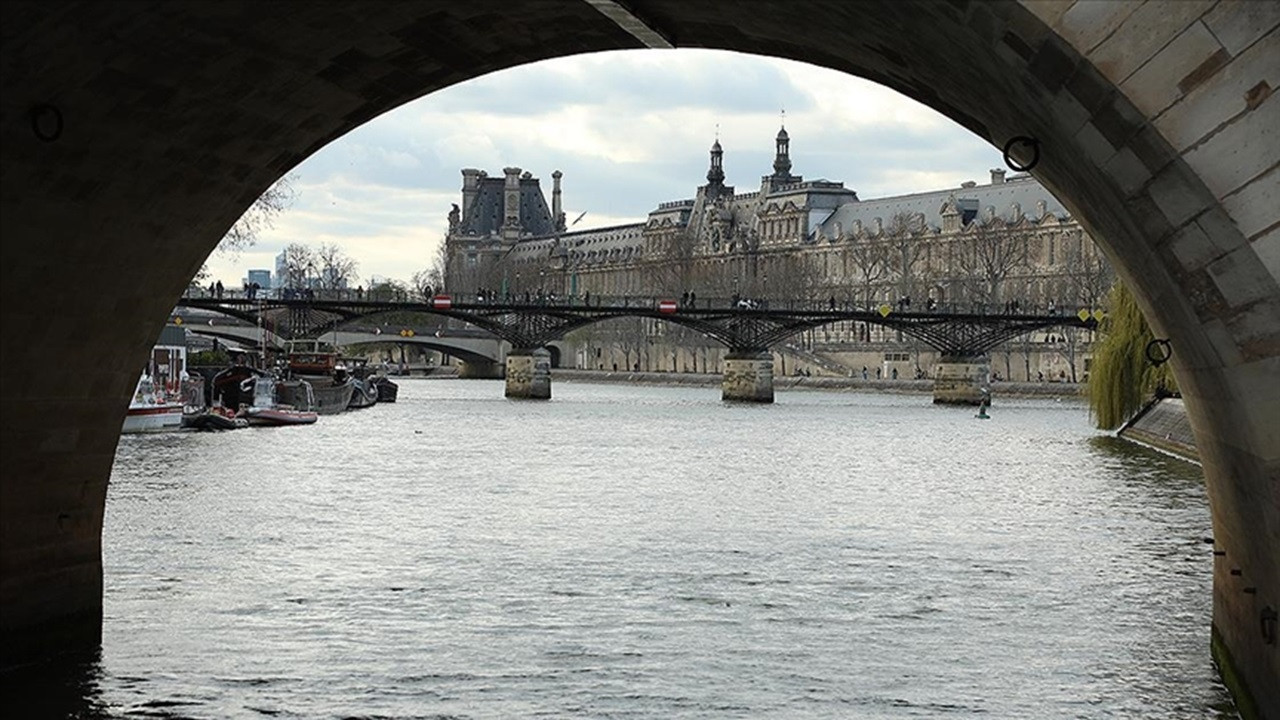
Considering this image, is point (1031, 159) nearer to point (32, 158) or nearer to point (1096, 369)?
point (32, 158)

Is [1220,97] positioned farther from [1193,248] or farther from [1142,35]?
[1193,248]

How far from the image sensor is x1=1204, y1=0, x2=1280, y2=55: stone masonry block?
1004 centimetres

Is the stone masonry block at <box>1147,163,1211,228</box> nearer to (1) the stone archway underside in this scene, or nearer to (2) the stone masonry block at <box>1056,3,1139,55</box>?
(1) the stone archway underside

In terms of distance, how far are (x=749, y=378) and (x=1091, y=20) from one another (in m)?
118

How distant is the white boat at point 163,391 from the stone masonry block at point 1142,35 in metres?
56.0

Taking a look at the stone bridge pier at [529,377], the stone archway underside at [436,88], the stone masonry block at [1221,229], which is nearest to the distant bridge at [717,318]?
the stone bridge pier at [529,377]

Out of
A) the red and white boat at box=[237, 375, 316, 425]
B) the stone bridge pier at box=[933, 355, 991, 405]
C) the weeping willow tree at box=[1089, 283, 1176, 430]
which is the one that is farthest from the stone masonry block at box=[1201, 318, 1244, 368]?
the stone bridge pier at box=[933, 355, 991, 405]

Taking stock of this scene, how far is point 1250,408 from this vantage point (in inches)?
472

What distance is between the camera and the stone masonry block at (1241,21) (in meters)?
10.0

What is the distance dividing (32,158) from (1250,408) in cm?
977

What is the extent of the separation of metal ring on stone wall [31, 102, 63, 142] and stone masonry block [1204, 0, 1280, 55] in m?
9.17

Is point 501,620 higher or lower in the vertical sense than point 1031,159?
lower

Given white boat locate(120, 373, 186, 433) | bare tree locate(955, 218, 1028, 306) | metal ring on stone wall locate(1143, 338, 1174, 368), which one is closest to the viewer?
metal ring on stone wall locate(1143, 338, 1174, 368)

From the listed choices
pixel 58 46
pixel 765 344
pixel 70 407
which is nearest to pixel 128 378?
pixel 70 407
